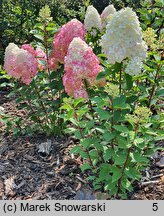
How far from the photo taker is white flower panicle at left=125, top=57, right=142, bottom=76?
2461mm

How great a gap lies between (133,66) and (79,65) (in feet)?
1.18

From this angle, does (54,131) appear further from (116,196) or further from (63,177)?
(116,196)

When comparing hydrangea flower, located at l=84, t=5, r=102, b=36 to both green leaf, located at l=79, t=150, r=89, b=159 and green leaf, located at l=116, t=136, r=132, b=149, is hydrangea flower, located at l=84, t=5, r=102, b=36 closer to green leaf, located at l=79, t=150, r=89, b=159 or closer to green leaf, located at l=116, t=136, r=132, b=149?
green leaf, located at l=79, t=150, r=89, b=159

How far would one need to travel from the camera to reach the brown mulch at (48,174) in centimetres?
306

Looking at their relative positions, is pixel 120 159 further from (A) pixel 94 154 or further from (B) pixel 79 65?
(B) pixel 79 65

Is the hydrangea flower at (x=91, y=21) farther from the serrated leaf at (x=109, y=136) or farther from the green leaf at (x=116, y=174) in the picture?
the green leaf at (x=116, y=174)

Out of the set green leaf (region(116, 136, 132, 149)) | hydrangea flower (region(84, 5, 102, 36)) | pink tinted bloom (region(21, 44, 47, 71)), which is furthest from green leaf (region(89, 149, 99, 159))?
hydrangea flower (region(84, 5, 102, 36))

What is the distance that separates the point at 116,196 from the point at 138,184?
238 mm

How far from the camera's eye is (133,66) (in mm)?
2463

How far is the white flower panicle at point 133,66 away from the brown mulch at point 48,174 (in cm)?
97

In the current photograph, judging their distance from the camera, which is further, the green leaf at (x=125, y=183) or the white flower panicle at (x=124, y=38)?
the green leaf at (x=125, y=183)

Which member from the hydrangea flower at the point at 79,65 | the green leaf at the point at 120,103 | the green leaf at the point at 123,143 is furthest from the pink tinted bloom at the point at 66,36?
the green leaf at the point at 123,143

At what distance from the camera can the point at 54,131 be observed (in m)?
3.77

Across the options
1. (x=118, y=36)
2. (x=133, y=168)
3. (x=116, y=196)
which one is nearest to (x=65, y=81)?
(x=118, y=36)
